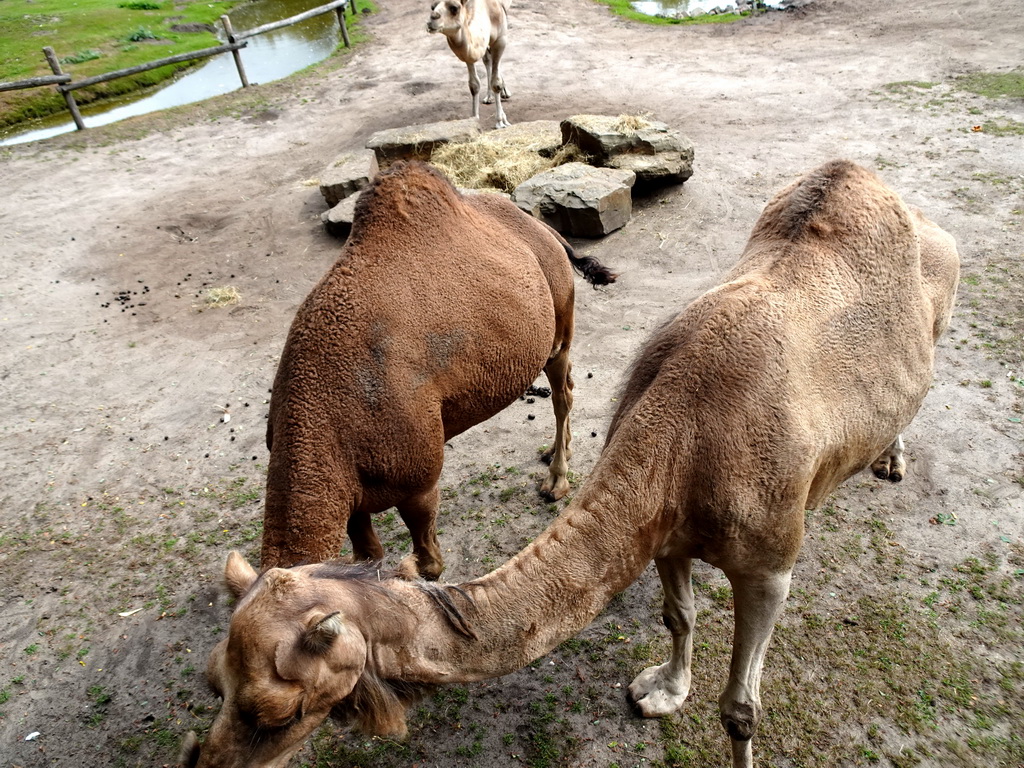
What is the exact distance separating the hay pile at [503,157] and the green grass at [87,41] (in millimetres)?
13805

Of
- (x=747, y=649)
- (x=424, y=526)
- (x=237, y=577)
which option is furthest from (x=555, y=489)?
(x=237, y=577)

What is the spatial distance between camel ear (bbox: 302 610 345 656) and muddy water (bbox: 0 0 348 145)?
18.9m

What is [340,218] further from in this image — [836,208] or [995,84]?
[995,84]

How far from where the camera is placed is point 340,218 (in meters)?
9.45

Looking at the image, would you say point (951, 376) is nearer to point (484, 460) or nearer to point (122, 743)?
point (484, 460)

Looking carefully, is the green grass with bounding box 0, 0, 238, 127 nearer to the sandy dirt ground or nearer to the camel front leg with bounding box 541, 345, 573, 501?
the sandy dirt ground

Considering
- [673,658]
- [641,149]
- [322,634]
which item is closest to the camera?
[322,634]

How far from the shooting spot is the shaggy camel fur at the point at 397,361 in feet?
10.7

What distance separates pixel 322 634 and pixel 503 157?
9806mm

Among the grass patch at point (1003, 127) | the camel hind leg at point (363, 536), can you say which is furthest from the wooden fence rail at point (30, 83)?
the grass patch at point (1003, 127)

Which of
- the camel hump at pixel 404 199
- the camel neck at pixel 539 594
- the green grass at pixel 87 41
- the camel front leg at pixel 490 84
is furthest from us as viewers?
the green grass at pixel 87 41

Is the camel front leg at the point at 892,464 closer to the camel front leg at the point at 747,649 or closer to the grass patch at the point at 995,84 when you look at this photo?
the camel front leg at the point at 747,649

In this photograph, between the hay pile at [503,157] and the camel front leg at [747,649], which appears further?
the hay pile at [503,157]

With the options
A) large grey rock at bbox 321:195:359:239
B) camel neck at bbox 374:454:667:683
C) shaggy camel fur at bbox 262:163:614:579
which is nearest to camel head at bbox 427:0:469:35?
large grey rock at bbox 321:195:359:239
